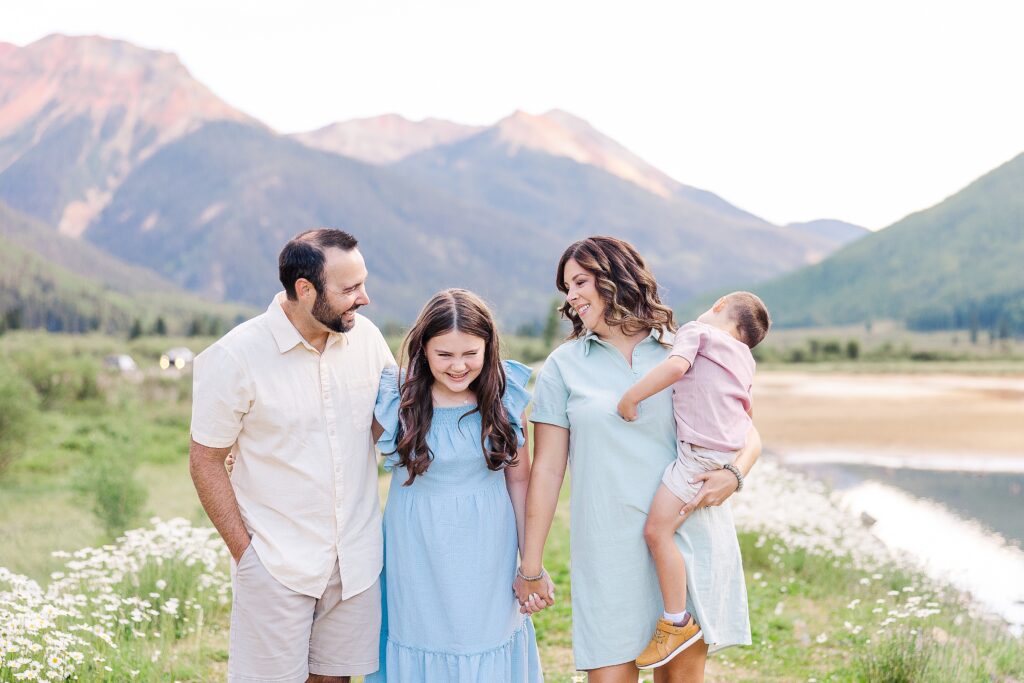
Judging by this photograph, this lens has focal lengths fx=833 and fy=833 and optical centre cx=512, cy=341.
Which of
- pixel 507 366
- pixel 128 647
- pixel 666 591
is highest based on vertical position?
pixel 507 366

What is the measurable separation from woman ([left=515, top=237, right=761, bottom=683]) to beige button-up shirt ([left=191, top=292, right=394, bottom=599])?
0.73 meters

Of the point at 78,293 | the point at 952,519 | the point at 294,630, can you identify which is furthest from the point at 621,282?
the point at 78,293

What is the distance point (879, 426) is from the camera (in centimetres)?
2466

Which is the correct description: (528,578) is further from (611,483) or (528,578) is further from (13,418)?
(13,418)

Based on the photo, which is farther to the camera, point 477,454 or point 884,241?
point 884,241

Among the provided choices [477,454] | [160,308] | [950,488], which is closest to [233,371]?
[477,454]

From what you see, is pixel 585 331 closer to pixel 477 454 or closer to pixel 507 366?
pixel 507 366

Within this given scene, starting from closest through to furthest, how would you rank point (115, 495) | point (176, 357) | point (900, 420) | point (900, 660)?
point (900, 660) < point (115, 495) < point (900, 420) < point (176, 357)

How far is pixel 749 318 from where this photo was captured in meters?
3.69

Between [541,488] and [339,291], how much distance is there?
1.12 m

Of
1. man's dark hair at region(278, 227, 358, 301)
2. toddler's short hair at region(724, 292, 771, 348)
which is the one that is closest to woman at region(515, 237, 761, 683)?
toddler's short hair at region(724, 292, 771, 348)

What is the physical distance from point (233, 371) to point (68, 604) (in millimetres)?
3203

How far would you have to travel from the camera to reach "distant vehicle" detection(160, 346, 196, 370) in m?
48.7

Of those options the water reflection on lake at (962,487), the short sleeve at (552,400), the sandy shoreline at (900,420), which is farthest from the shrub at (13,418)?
the sandy shoreline at (900,420)
